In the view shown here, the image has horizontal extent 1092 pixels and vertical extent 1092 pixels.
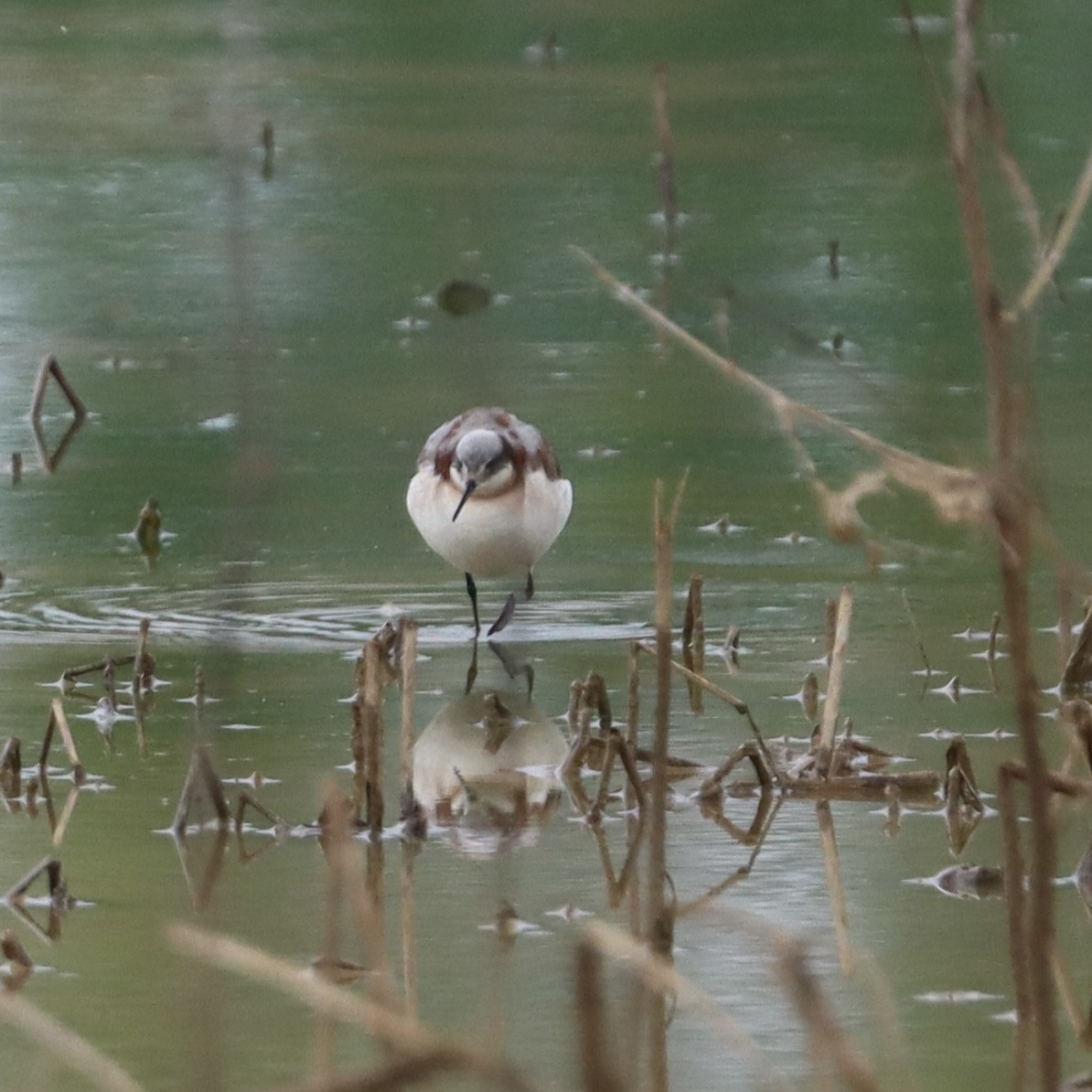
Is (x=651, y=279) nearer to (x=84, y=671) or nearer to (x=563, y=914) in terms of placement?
(x=84, y=671)

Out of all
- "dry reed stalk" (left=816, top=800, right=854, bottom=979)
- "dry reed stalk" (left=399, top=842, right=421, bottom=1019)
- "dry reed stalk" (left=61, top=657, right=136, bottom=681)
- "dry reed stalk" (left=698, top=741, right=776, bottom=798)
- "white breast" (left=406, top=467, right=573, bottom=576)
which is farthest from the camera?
"white breast" (left=406, top=467, right=573, bottom=576)

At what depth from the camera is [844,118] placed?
59.6 ft

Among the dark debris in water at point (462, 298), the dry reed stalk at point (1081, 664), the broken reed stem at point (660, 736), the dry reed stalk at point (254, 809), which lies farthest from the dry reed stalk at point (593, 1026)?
the dark debris in water at point (462, 298)

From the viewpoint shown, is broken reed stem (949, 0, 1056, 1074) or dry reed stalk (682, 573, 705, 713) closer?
broken reed stem (949, 0, 1056, 1074)

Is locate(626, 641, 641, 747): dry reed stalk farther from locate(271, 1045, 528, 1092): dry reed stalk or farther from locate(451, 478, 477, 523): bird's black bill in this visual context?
locate(271, 1045, 528, 1092): dry reed stalk

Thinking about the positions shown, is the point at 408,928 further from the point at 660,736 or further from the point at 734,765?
the point at 660,736

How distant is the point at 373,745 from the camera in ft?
17.7

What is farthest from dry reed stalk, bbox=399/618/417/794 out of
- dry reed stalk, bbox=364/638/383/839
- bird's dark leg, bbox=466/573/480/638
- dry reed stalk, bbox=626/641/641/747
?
bird's dark leg, bbox=466/573/480/638

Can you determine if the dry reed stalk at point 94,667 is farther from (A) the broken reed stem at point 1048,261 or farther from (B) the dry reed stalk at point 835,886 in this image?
(A) the broken reed stem at point 1048,261

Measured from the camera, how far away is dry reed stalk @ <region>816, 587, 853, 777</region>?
5641 millimetres

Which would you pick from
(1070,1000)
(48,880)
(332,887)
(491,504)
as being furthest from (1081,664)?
(332,887)

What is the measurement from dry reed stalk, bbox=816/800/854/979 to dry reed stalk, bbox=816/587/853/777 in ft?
0.31

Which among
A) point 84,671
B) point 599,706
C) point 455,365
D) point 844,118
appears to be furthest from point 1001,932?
point 844,118

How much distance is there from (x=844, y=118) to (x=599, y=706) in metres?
12.5
